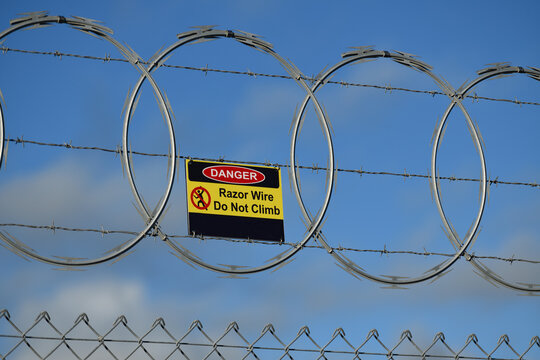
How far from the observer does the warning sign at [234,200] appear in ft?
42.8

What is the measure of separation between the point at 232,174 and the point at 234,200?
0.36m

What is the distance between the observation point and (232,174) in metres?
13.3

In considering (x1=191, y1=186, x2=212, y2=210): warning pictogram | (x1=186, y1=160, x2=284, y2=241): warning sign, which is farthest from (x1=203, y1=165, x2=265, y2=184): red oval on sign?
(x1=191, y1=186, x2=212, y2=210): warning pictogram

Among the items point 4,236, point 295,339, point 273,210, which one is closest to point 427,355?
point 295,339

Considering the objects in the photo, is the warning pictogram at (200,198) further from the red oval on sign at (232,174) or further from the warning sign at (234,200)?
the red oval on sign at (232,174)

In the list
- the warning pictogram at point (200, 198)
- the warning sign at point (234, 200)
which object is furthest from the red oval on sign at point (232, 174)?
the warning pictogram at point (200, 198)

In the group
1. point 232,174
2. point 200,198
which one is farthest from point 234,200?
point 200,198

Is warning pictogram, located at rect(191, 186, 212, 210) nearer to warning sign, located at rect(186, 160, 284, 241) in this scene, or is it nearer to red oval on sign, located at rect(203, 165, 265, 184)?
warning sign, located at rect(186, 160, 284, 241)

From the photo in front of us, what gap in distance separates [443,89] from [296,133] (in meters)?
3.00

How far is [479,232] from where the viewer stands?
46.9 feet

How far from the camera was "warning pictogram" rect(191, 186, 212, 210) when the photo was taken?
1299 cm

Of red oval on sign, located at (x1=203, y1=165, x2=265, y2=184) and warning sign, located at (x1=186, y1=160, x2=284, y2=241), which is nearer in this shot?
warning sign, located at (x1=186, y1=160, x2=284, y2=241)

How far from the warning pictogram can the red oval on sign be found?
230mm

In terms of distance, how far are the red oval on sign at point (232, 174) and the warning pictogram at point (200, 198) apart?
230mm
